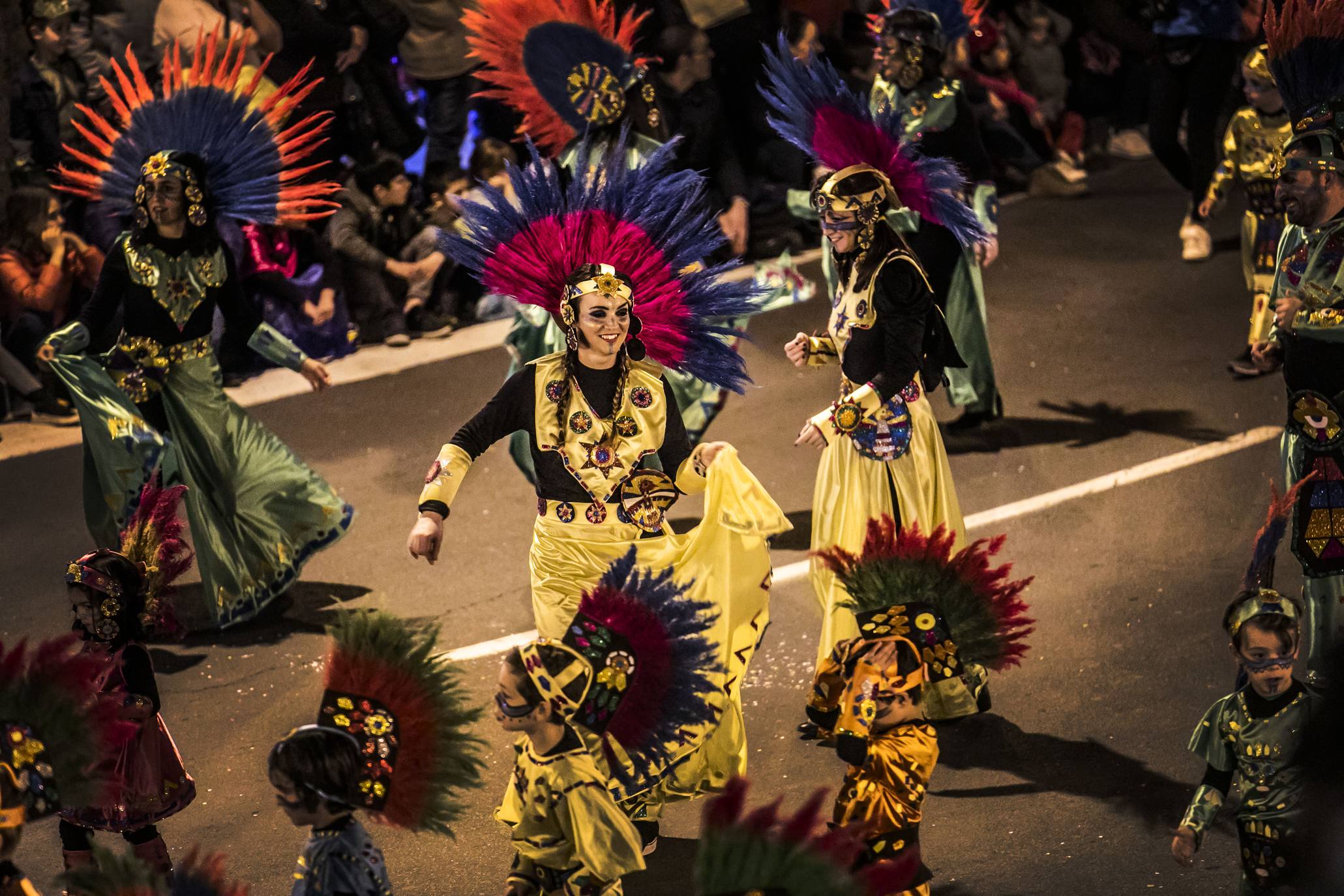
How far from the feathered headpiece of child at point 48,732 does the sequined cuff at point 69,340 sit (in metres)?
3.11

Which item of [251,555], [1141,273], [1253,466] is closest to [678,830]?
[251,555]

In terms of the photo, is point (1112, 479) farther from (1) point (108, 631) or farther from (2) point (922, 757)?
(1) point (108, 631)

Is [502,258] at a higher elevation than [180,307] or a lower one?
higher

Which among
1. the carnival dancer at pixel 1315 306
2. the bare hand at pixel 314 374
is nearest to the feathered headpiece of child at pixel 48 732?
the bare hand at pixel 314 374

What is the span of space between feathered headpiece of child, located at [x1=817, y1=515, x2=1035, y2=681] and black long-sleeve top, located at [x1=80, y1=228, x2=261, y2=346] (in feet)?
11.6

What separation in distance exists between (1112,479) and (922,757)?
423 centimetres

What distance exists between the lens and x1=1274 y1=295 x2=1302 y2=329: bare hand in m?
6.04

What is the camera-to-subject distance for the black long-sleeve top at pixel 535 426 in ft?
19.5

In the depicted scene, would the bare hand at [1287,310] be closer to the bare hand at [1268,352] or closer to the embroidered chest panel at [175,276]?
the bare hand at [1268,352]

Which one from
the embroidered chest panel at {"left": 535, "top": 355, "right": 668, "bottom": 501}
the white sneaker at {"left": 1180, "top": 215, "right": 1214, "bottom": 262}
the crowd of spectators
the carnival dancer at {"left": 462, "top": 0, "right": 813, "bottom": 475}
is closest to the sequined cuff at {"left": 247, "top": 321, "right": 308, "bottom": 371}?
the carnival dancer at {"left": 462, "top": 0, "right": 813, "bottom": 475}

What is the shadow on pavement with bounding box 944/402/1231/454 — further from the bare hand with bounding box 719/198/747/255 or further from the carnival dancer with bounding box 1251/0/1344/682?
the carnival dancer with bounding box 1251/0/1344/682

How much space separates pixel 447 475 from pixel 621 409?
60cm

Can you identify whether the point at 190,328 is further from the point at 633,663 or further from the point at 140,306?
the point at 633,663

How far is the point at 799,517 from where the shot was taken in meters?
8.66
